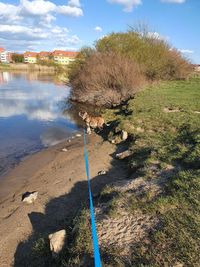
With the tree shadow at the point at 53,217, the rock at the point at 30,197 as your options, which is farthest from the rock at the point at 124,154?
the rock at the point at 30,197

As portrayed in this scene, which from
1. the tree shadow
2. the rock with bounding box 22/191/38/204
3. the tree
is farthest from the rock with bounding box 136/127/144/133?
the tree

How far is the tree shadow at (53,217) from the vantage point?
15.3ft

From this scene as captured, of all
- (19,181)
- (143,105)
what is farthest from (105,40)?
(19,181)

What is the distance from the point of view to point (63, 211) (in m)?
6.23

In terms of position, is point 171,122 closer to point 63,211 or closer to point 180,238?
point 63,211

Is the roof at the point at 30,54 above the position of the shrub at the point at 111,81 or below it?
below

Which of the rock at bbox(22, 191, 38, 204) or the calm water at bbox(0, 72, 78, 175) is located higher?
the rock at bbox(22, 191, 38, 204)

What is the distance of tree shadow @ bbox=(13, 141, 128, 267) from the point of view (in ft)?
15.3

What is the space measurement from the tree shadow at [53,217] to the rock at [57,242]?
5.3 inches

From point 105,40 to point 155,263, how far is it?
28.1 m

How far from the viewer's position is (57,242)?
15.0 ft

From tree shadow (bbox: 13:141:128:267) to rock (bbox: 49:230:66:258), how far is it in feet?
0.44

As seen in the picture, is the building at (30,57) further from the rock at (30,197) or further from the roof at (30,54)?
the rock at (30,197)

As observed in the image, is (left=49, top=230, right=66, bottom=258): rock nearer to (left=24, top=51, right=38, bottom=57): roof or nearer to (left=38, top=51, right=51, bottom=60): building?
(left=38, top=51, right=51, bottom=60): building
